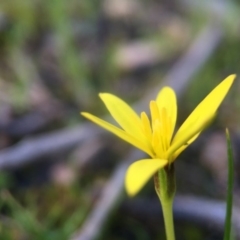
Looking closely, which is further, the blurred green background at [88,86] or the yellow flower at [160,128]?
the blurred green background at [88,86]

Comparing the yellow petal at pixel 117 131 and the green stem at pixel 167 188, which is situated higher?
the yellow petal at pixel 117 131

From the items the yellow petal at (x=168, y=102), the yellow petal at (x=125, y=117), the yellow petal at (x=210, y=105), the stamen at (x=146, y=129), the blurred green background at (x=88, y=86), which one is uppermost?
the yellow petal at (x=210, y=105)

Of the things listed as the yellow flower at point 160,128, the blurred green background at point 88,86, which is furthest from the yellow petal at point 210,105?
the blurred green background at point 88,86

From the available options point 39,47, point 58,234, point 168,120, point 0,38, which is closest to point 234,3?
point 39,47

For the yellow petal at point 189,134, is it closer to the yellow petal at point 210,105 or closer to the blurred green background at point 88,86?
the yellow petal at point 210,105

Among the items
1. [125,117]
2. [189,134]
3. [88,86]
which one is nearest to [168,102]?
[125,117]

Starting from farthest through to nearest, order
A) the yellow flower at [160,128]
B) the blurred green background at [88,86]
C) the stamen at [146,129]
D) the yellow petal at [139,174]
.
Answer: the blurred green background at [88,86] < the stamen at [146,129] < the yellow flower at [160,128] < the yellow petal at [139,174]
